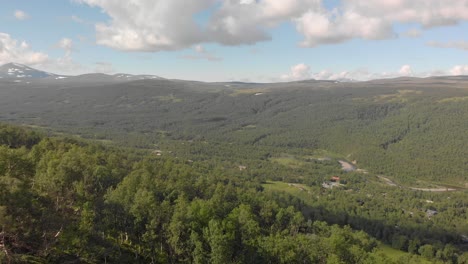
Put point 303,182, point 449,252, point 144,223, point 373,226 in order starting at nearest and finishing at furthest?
point 144,223
point 449,252
point 373,226
point 303,182

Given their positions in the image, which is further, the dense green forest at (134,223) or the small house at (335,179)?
the small house at (335,179)

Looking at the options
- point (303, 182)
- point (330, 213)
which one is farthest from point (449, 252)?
point (303, 182)

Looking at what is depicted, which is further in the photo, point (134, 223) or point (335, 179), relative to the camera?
point (335, 179)

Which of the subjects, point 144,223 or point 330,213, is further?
point 330,213

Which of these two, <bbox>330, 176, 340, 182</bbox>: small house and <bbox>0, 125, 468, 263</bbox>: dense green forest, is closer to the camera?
<bbox>0, 125, 468, 263</bbox>: dense green forest

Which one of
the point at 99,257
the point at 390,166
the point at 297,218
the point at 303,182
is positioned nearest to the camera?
the point at 99,257

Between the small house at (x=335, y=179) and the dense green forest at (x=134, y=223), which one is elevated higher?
the dense green forest at (x=134, y=223)

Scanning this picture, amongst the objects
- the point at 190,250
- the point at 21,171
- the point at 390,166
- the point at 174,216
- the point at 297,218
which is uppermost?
the point at 21,171

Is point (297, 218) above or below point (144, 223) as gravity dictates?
below

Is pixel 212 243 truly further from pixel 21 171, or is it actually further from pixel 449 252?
pixel 449 252

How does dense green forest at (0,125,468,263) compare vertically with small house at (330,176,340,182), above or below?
above

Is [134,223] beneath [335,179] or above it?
above
